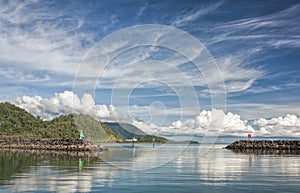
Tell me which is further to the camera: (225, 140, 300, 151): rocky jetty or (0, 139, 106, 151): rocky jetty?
(225, 140, 300, 151): rocky jetty

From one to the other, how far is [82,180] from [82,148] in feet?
231

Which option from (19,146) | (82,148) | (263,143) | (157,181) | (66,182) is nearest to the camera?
(66,182)

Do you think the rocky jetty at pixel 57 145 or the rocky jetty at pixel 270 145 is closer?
the rocky jetty at pixel 57 145

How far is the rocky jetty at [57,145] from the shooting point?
104 meters

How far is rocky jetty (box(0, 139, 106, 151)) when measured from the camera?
342 ft

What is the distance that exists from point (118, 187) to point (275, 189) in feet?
44.2

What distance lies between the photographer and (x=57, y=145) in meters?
114

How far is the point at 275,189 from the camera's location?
1200 inches

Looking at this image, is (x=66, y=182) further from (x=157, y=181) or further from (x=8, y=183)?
(x=157, y=181)

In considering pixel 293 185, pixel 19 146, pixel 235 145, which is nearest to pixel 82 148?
pixel 19 146

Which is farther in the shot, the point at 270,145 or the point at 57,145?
the point at 270,145

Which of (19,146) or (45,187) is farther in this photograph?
(19,146)

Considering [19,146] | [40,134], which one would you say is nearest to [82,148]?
[19,146]

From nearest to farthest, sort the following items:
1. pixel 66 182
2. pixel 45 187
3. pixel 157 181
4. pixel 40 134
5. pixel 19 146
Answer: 1. pixel 45 187
2. pixel 66 182
3. pixel 157 181
4. pixel 19 146
5. pixel 40 134
